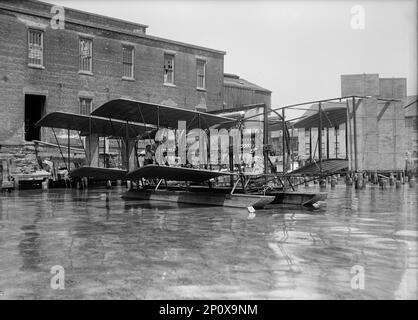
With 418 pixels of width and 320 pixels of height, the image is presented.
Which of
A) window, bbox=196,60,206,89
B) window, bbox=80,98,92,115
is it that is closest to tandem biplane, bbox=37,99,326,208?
window, bbox=80,98,92,115

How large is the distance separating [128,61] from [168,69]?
348 cm

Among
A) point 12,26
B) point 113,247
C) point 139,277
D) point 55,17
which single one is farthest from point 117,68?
point 139,277

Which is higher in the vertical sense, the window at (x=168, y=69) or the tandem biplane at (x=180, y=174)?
the window at (x=168, y=69)

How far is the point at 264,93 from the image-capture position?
160 feet

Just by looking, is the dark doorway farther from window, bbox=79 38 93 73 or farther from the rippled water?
the rippled water

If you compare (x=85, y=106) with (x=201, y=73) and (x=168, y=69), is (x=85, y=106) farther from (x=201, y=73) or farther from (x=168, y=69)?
(x=201, y=73)

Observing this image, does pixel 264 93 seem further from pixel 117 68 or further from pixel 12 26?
pixel 12 26

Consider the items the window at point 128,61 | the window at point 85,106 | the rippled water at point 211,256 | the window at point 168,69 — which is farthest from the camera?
the window at point 168,69

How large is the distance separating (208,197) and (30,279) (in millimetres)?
10362

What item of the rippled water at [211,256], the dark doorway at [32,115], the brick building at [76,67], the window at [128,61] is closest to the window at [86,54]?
the brick building at [76,67]

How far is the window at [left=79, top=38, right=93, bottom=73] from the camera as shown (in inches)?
1211

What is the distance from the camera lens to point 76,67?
30.3 m

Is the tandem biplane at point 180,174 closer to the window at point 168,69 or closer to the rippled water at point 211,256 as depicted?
the rippled water at point 211,256

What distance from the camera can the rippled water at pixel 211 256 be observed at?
4.94 metres
